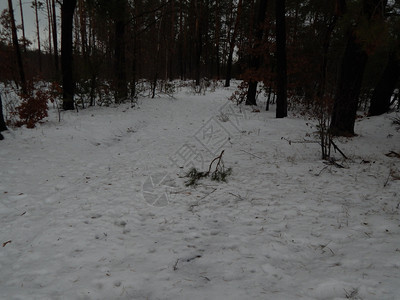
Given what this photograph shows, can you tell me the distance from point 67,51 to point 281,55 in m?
8.34

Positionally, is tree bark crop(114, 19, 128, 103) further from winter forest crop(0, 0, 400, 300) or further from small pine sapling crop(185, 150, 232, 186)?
small pine sapling crop(185, 150, 232, 186)

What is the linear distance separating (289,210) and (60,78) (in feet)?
33.1

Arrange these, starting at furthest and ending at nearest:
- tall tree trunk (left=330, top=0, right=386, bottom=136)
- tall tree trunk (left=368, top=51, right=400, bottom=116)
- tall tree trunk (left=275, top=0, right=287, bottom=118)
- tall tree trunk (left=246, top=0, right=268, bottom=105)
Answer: tall tree trunk (left=246, top=0, right=268, bottom=105) → tall tree trunk (left=368, top=51, right=400, bottom=116) → tall tree trunk (left=275, top=0, right=287, bottom=118) → tall tree trunk (left=330, top=0, right=386, bottom=136)

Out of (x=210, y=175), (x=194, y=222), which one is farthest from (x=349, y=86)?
(x=194, y=222)

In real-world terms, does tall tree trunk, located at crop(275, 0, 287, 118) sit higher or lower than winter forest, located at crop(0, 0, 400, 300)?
higher

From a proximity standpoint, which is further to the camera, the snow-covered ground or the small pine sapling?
the small pine sapling

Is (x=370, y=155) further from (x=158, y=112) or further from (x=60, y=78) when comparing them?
(x=60, y=78)

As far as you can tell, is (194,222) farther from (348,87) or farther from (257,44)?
(257,44)

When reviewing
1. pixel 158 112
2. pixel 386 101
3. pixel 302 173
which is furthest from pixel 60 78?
pixel 386 101

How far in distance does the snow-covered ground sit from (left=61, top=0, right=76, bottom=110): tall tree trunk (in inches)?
148

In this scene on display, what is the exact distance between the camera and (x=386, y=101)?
383 inches

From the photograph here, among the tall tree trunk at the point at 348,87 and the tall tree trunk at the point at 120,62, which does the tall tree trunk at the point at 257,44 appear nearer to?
the tall tree trunk at the point at 348,87

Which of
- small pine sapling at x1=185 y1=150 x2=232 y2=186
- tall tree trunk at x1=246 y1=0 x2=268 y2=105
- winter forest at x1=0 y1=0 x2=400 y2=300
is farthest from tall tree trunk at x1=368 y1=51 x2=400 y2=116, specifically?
small pine sapling at x1=185 y1=150 x2=232 y2=186

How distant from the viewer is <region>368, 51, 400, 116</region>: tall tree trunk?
29.5 feet
